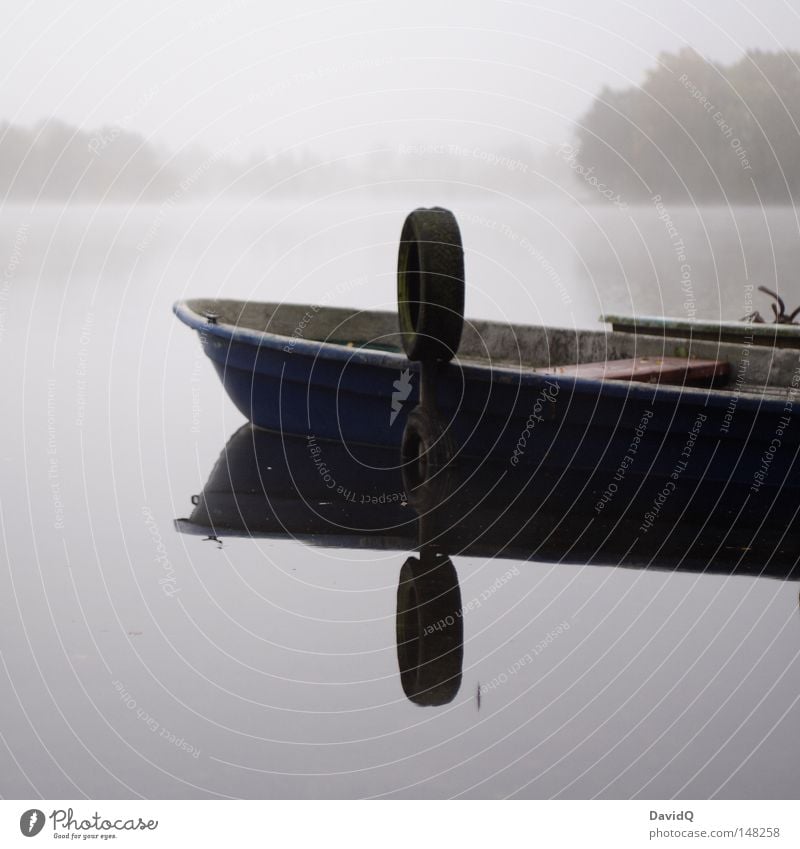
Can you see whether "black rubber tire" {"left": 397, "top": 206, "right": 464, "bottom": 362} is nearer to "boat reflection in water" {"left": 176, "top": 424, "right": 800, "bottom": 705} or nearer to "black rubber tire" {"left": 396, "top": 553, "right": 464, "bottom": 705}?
"boat reflection in water" {"left": 176, "top": 424, "right": 800, "bottom": 705}

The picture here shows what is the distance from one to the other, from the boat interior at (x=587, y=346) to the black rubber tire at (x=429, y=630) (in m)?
2.05

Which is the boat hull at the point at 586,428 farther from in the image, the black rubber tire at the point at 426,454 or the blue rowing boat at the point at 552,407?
the black rubber tire at the point at 426,454

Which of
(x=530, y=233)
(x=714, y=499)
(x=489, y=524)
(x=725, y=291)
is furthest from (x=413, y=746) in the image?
(x=530, y=233)

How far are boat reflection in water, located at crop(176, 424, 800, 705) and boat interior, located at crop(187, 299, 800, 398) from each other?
108 cm

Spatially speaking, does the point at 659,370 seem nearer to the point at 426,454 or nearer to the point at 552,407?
the point at 552,407

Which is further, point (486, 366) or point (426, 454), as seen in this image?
point (426, 454)

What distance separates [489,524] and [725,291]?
15456mm

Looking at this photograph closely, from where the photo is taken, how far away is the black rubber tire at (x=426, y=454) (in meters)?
6.03

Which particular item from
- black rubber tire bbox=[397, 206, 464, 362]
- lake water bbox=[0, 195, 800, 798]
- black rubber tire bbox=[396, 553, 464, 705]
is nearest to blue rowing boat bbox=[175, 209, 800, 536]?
black rubber tire bbox=[397, 206, 464, 362]

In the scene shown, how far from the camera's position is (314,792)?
3104 mm

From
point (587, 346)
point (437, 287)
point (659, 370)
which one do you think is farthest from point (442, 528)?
point (587, 346)

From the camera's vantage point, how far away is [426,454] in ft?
20.4

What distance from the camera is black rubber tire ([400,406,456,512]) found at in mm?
6031

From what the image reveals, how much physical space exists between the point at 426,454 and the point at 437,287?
2.81ft
